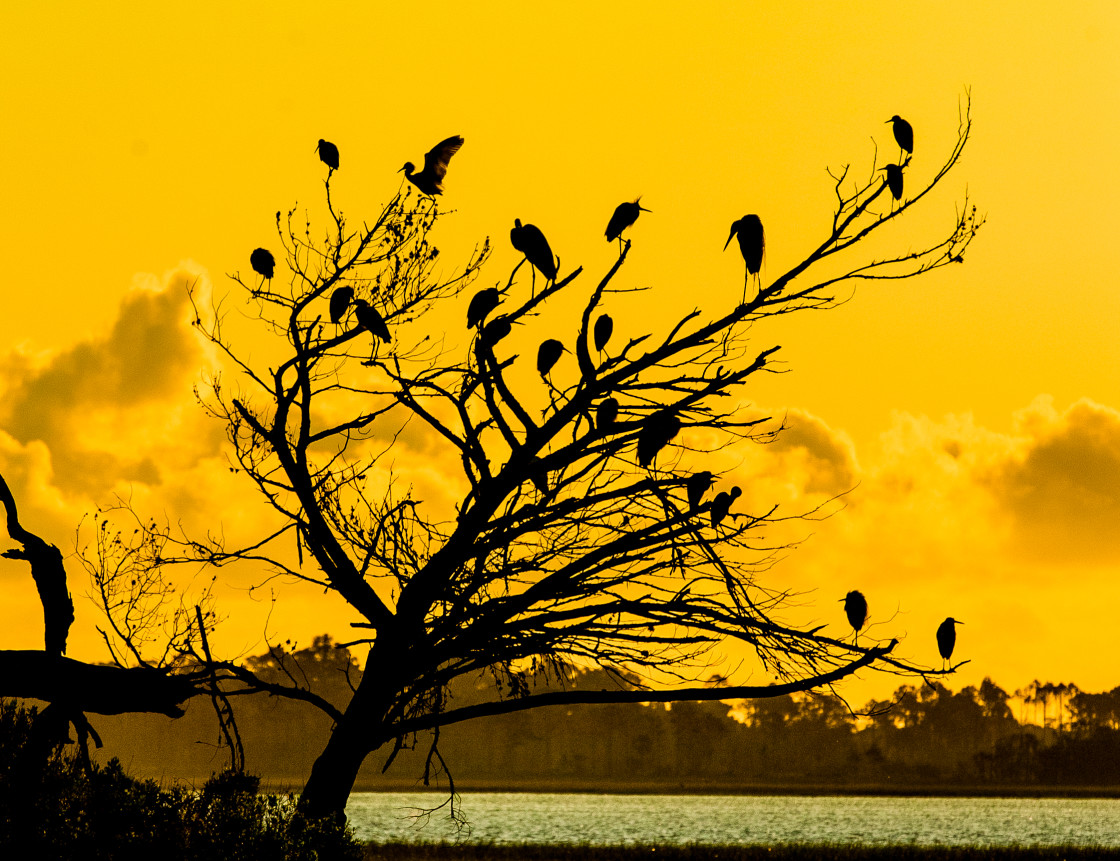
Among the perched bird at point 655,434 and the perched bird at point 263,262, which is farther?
the perched bird at point 263,262

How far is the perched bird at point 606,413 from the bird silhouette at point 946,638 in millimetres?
3127

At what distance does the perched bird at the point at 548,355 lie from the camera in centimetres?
971

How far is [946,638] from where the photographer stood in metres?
10.1

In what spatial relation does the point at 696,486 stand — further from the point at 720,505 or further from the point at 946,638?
the point at 946,638

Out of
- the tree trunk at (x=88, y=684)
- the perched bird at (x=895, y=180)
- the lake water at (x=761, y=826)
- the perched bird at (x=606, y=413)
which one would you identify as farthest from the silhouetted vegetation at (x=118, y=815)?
the lake water at (x=761, y=826)

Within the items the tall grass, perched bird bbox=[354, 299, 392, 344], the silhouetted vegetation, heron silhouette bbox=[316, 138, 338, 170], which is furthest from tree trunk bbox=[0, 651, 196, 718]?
the tall grass

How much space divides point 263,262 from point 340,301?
125 cm

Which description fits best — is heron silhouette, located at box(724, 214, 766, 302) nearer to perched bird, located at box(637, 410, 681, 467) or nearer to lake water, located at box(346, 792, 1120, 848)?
perched bird, located at box(637, 410, 681, 467)

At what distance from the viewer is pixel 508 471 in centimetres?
991

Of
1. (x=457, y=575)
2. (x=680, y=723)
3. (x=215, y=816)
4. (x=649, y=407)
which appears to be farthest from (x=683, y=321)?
(x=680, y=723)

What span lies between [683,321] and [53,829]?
223 inches

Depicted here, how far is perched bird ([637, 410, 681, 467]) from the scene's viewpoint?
9.41 metres

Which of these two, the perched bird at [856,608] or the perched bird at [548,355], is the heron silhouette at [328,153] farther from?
the perched bird at [856,608]

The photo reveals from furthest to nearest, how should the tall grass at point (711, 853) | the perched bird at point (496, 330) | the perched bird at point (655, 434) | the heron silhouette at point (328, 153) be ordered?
1. the tall grass at point (711, 853)
2. the heron silhouette at point (328, 153)
3. the perched bird at point (496, 330)
4. the perched bird at point (655, 434)
